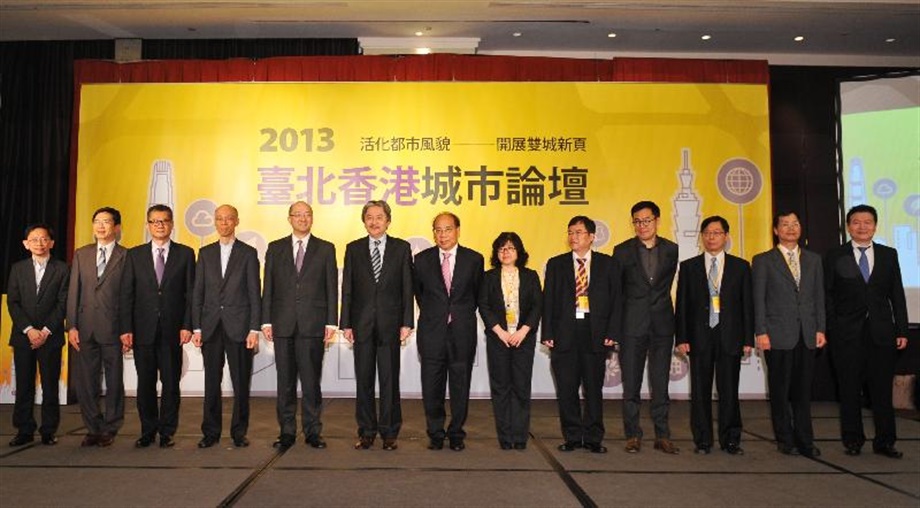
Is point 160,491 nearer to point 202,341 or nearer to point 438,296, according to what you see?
point 202,341

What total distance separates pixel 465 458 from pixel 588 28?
4.76 m

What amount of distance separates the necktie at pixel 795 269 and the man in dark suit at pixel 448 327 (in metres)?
1.88

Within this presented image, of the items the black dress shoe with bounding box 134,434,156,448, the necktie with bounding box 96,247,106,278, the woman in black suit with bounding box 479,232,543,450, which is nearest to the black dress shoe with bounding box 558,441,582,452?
the woman in black suit with bounding box 479,232,543,450

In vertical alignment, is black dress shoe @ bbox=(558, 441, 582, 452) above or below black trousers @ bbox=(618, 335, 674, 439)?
below

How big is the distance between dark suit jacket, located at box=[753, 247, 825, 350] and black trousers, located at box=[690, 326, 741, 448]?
10.3 inches

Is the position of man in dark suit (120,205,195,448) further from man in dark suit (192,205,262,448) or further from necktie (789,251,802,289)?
necktie (789,251,802,289)

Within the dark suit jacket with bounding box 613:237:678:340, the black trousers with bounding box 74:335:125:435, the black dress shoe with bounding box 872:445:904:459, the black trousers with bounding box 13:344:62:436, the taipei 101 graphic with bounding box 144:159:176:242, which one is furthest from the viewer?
the taipei 101 graphic with bounding box 144:159:176:242

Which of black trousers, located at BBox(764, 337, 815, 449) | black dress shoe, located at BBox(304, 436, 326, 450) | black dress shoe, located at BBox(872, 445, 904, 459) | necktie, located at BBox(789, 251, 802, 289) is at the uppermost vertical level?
necktie, located at BBox(789, 251, 802, 289)

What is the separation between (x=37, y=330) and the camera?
4.43 metres

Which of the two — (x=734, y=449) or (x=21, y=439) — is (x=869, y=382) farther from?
(x=21, y=439)

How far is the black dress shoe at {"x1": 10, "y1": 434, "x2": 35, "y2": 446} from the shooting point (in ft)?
14.4

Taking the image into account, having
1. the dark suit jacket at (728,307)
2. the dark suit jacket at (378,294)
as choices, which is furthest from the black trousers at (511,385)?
the dark suit jacket at (728,307)

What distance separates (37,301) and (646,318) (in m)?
3.82

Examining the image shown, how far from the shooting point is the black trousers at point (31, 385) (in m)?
4.45
